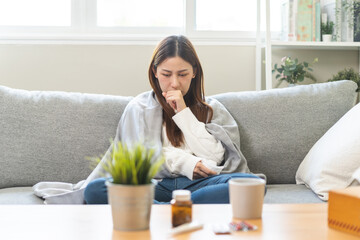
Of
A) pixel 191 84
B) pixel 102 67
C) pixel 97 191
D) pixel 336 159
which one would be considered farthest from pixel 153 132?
pixel 102 67

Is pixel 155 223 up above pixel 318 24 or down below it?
below

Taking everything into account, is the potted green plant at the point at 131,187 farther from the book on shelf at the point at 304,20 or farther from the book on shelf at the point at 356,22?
the book on shelf at the point at 356,22

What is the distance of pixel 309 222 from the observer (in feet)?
3.70

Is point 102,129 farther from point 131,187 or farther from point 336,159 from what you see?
point 131,187

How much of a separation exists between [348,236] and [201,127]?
111 centimetres

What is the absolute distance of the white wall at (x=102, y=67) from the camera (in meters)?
2.95

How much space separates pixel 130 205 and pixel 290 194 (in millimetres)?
1096

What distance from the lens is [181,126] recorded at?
2.10m

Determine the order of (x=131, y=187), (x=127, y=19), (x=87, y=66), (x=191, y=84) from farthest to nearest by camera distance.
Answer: (x=127, y=19), (x=87, y=66), (x=191, y=84), (x=131, y=187)

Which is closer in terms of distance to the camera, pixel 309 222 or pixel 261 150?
pixel 309 222

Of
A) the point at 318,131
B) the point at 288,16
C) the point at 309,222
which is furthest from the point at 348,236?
the point at 288,16

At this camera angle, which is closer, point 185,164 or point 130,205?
point 130,205

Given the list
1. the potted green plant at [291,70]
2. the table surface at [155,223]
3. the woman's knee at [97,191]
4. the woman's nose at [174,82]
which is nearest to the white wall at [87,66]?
the potted green plant at [291,70]

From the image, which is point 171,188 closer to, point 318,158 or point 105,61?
point 318,158
